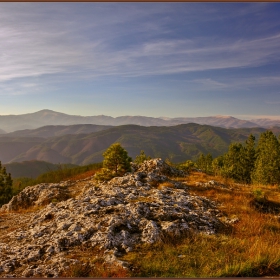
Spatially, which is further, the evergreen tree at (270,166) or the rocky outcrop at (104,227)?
the evergreen tree at (270,166)

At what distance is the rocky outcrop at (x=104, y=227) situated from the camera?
25.5ft

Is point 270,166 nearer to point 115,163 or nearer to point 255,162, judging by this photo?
point 255,162

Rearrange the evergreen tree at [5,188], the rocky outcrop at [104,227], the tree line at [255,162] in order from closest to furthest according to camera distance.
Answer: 1. the rocky outcrop at [104,227]
2. the evergreen tree at [5,188]
3. the tree line at [255,162]

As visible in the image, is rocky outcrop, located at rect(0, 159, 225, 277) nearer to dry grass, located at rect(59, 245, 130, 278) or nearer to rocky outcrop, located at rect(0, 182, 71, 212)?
dry grass, located at rect(59, 245, 130, 278)

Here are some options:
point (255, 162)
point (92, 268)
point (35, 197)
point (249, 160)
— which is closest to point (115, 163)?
point (35, 197)

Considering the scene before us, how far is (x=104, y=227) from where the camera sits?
9.66 metres

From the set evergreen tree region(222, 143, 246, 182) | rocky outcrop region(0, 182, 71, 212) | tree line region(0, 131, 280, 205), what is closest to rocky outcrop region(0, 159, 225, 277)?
rocky outcrop region(0, 182, 71, 212)

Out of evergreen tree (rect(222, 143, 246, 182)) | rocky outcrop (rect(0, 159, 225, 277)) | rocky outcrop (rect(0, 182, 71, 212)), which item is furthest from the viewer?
evergreen tree (rect(222, 143, 246, 182))

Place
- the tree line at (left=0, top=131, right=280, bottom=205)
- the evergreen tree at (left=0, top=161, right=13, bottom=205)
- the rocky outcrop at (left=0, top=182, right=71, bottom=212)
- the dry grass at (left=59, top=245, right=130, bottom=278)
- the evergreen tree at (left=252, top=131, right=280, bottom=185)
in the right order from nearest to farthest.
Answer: the dry grass at (left=59, top=245, right=130, bottom=278), the rocky outcrop at (left=0, top=182, right=71, bottom=212), the tree line at (left=0, top=131, right=280, bottom=205), the evergreen tree at (left=0, top=161, right=13, bottom=205), the evergreen tree at (left=252, top=131, right=280, bottom=185)

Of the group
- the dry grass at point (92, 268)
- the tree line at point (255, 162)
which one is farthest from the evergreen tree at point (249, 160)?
the dry grass at point (92, 268)

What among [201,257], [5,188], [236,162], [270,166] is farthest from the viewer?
[236,162]

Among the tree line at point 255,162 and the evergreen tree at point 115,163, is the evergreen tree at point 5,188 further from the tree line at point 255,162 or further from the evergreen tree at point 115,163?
the tree line at point 255,162

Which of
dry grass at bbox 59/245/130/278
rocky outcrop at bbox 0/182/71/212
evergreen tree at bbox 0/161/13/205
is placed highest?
dry grass at bbox 59/245/130/278

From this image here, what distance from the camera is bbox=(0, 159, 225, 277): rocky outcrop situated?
776cm
